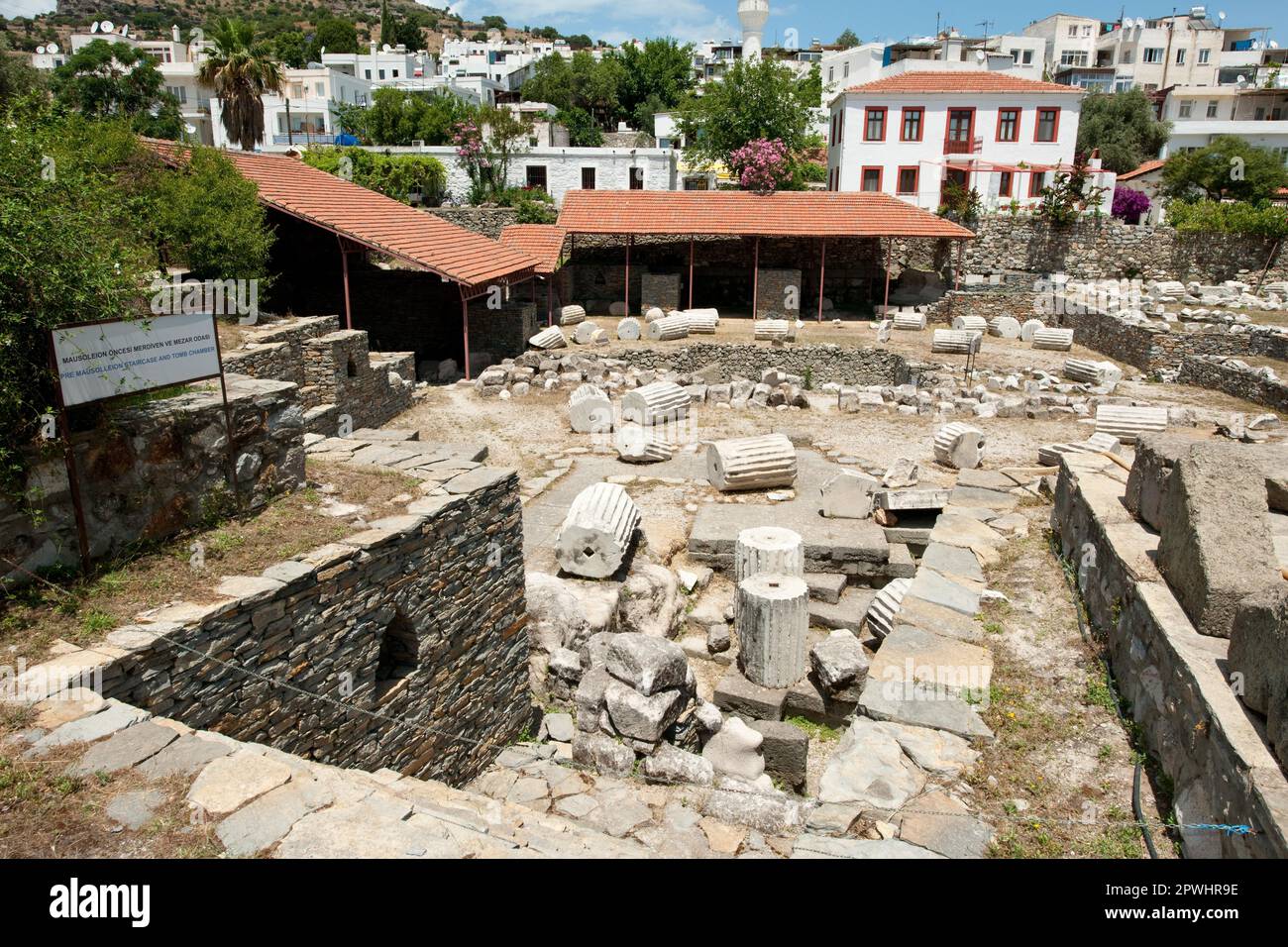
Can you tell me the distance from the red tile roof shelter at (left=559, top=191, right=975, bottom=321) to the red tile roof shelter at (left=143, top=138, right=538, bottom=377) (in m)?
5.24

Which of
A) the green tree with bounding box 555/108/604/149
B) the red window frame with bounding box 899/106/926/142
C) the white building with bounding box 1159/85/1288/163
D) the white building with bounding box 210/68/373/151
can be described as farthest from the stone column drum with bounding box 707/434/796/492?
the white building with bounding box 1159/85/1288/163

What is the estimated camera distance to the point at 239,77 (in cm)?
2786

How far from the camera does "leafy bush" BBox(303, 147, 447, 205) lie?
35000 mm

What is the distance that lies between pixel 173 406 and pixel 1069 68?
266ft

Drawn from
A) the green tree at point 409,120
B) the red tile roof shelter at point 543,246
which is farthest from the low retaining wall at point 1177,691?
the green tree at point 409,120

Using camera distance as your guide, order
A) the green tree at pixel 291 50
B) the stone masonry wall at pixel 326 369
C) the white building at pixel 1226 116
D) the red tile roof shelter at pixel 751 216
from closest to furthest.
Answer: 1. the stone masonry wall at pixel 326 369
2. the red tile roof shelter at pixel 751 216
3. the white building at pixel 1226 116
4. the green tree at pixel 291 50

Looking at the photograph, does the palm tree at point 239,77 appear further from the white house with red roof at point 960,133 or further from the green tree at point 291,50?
the green tree at point 291,50

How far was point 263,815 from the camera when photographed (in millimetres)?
4219

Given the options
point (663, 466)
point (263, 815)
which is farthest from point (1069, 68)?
point (263, 815)

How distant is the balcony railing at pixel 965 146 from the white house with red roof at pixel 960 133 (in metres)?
0.04

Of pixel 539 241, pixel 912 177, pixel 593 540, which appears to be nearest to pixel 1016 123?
pixel 912 177

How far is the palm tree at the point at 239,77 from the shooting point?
27781 mm

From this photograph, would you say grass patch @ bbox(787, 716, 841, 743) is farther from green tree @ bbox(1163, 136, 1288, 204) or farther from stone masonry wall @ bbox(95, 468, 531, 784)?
green tree @ bbox(1163, 136, 1288, 204)

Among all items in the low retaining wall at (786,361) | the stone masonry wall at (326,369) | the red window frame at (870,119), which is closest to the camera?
the stone masonry wall at (326,369)
